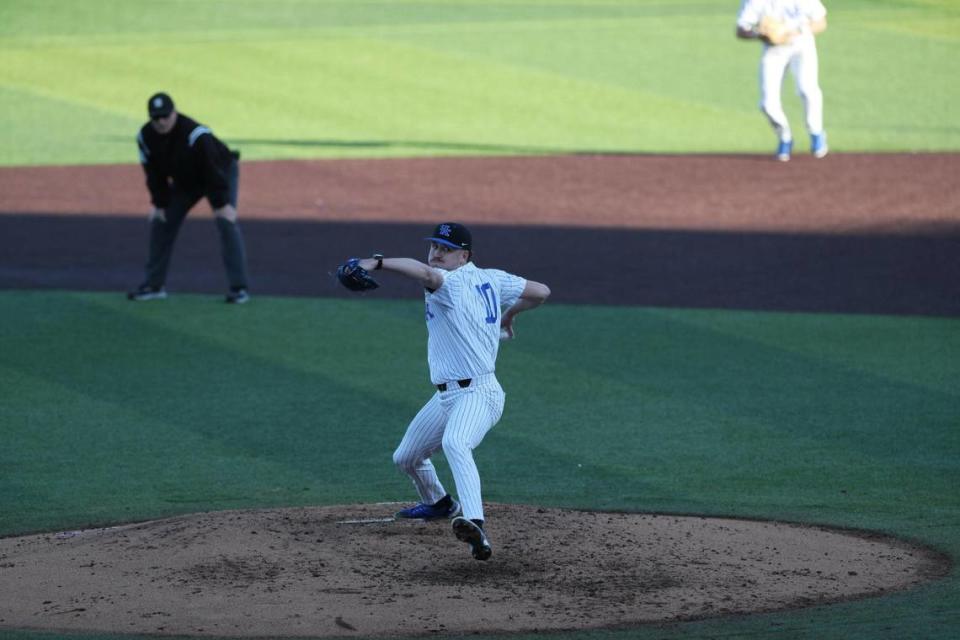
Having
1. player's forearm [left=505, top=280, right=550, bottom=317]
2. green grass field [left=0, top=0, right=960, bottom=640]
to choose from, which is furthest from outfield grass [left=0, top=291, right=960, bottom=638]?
player's forearm [left=505, top=280, right=550, bottom=317]

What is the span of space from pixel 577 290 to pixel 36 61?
60.6ft

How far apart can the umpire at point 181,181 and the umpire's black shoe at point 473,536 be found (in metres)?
6.68

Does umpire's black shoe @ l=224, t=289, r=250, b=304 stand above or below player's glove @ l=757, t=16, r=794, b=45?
below

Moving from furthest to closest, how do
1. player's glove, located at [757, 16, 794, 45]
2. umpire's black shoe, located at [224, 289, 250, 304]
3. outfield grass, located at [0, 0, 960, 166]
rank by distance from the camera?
outfield grass, located at [0, 0, 960, 166] → player's glove, located at [757, 16, 794, 45] → umpire's black shoe, located at [224, 289, 250, 304]

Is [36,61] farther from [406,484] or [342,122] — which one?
[406,484]

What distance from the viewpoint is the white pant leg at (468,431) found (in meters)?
6.99

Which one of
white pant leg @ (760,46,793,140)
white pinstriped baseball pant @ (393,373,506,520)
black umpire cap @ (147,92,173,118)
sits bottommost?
white pinstriped baseball pant @ (393,373,506,520)

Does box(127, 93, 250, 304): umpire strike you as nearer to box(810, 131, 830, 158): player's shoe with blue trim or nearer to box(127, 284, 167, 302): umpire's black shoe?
box(127, 284, 167, 302): umpire's black shoe

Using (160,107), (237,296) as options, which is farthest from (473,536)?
(237,296)

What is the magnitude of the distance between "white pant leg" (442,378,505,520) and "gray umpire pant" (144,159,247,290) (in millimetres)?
6305

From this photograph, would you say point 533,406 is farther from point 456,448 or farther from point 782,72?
point 782,72

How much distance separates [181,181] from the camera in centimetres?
1321

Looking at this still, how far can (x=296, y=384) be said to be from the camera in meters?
11.2

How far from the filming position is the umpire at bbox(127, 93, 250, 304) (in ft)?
42.2
